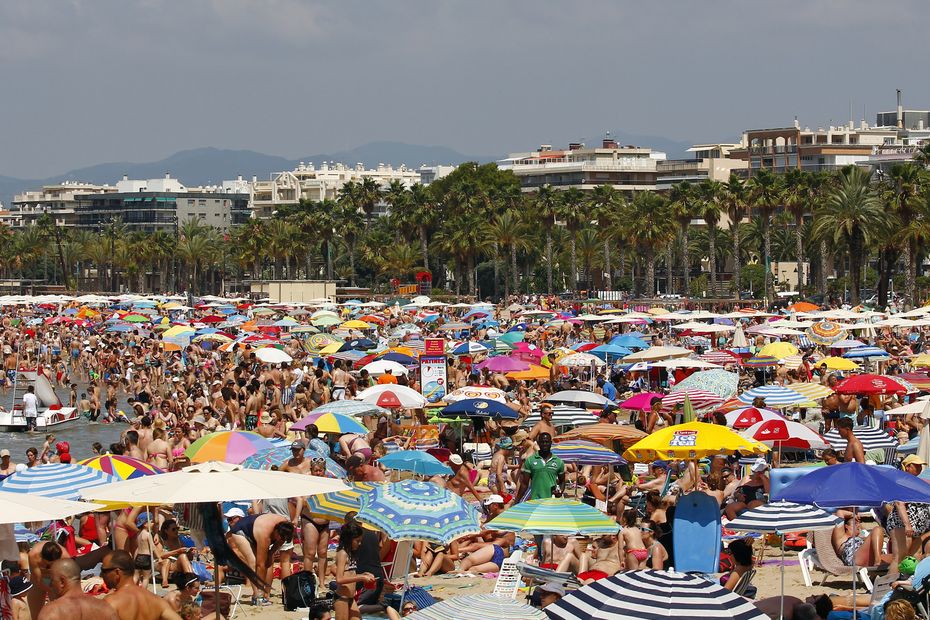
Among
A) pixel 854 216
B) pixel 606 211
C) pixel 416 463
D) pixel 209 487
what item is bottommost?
pixel 416 463

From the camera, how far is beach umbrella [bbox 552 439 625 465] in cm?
1396

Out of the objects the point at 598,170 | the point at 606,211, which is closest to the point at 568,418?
the point at 606,211

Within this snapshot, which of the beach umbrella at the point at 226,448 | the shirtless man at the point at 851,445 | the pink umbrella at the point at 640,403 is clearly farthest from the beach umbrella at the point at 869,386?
the beach umbrella at the point at 226,448

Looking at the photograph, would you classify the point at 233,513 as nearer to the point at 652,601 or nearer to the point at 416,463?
the point at 416,463

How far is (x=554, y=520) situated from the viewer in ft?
32.5

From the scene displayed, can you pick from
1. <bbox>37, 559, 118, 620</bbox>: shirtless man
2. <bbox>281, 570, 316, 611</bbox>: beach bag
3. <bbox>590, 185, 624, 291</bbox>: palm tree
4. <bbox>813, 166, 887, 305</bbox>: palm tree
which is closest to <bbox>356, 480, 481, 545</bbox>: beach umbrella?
<bbox>281, 570, 316, 611</bbox>: beach bag

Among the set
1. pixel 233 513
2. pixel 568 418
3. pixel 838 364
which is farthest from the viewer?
pixel 838 364

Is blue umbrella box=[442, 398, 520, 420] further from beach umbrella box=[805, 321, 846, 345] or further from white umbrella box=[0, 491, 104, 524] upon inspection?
beach umbrella box=[805, 321, 846, 345]

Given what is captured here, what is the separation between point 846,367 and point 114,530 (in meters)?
14.1

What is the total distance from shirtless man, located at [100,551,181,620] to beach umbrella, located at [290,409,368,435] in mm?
8220

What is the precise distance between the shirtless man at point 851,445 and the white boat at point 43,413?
1853cm

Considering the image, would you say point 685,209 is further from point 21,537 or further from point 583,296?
point 21,537

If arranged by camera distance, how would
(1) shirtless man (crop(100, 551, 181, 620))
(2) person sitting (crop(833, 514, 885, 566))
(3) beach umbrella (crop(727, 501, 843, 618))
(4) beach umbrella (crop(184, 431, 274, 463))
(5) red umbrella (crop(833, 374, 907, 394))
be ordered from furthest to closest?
(5) red umbrella (crop(833, 374, 907, 394)) < (4) beach umbrella (crop(184, 431, 274, 463)) < (2) person sitting (crop(833, 514, 885, 566)) < (3) beach umbrella (crop(727, 501, 843, 618)) < (1) shirtless man (crop(100, 551, 181, 620))

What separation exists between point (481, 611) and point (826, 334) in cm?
1919
